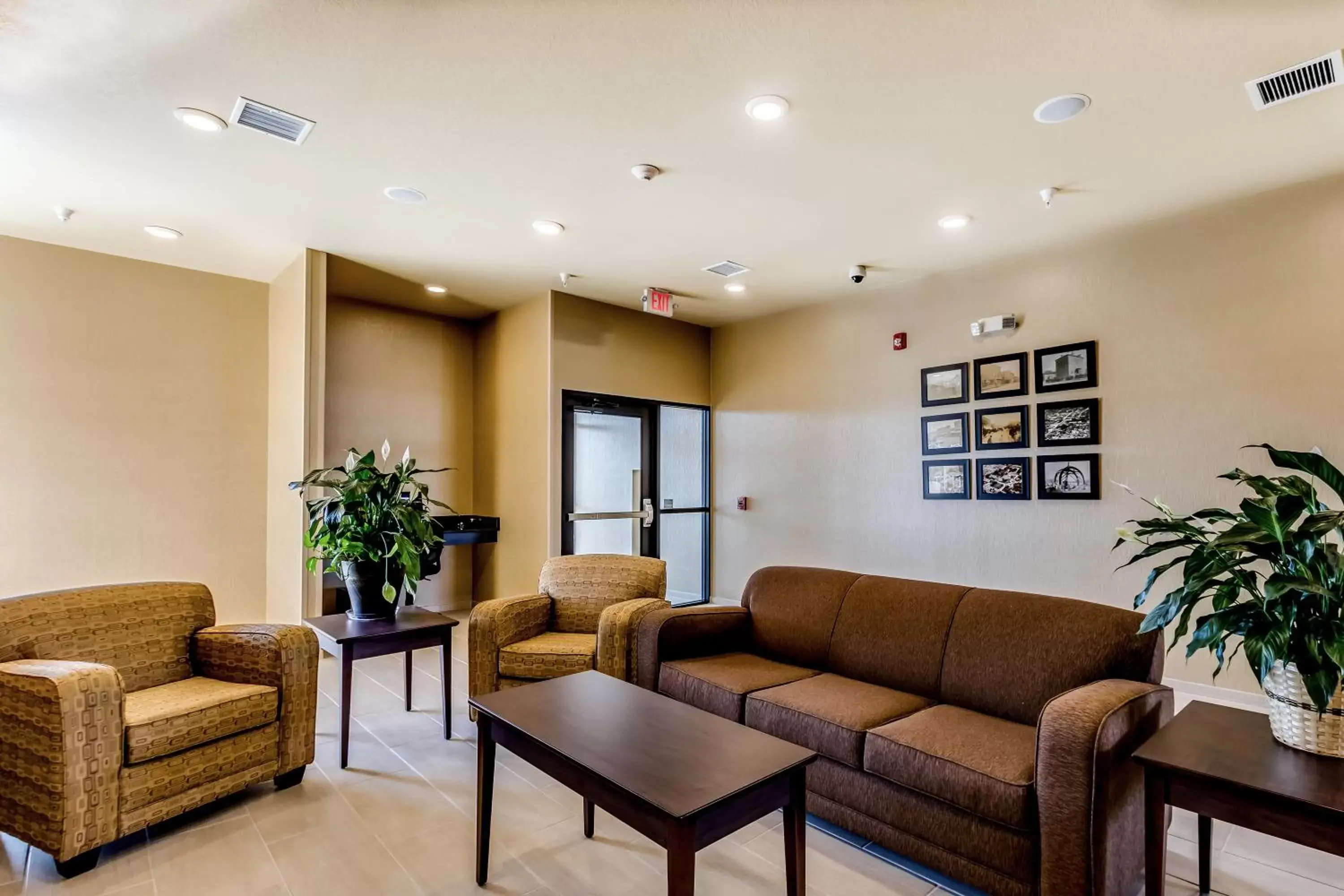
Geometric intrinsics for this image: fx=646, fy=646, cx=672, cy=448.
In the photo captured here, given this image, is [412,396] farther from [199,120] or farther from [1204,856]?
[1204,856]

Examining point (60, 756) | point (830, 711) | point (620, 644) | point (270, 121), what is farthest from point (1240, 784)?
point (270, 121)

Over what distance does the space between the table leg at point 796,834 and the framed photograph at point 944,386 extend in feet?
12.3

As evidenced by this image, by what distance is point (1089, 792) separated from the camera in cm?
168

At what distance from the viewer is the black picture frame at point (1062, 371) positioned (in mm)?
4172

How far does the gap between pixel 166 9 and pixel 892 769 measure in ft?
11.2

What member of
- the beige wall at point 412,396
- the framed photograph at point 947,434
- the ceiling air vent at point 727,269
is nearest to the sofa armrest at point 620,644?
the ceiling air vent at point 727,269

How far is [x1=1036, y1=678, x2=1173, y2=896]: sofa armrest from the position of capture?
1676 millimetres

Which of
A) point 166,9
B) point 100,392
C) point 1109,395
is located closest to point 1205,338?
point 1109,395

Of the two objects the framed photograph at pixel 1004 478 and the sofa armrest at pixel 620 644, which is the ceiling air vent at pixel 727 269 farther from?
the sofa armrest at pixel 620 644

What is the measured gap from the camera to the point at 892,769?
6.78ft

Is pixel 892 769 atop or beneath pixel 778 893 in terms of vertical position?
atop

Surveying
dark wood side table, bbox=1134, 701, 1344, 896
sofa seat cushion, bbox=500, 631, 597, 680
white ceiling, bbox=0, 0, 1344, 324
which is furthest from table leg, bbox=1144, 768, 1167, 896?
white ceiling, bbox=0, 0, 1344, 324

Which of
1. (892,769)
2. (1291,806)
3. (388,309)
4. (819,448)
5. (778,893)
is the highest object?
(388,309)

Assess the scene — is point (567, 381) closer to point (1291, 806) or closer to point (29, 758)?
point (29, 758)
